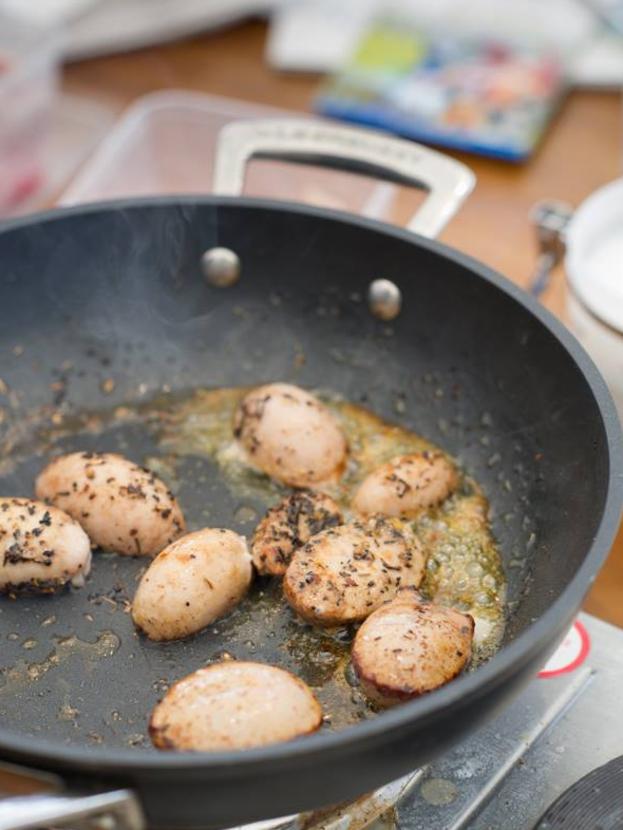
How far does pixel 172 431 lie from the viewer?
117cm

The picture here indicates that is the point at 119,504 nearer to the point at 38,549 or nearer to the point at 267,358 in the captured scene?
the point at 38,549

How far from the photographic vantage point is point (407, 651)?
0.81 m

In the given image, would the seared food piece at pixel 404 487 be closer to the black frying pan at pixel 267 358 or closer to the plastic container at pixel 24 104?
the black frying pan at pixel 267 358

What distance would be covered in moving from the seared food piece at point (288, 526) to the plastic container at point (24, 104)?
34.0 inches

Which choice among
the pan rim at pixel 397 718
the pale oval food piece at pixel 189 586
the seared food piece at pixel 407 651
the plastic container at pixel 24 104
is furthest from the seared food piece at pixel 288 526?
the plastic container at pixel 24 104

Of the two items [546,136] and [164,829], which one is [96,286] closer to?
[164,829]

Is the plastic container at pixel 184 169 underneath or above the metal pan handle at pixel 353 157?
underneath

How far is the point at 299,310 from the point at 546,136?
751mm

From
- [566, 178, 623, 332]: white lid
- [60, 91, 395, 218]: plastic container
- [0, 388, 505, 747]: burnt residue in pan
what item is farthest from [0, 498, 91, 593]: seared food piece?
[60, 91, 395, 218]: plastic container

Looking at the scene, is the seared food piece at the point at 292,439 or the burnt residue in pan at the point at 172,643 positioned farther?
the seared food piece at the point at 292,439

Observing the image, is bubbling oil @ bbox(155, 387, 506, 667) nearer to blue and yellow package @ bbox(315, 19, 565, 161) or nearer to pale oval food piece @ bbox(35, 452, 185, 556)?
pale oval food piece @ bbox(35, 452, 185, 556)

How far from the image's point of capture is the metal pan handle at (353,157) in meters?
1.14

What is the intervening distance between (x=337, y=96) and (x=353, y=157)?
683 millimetres

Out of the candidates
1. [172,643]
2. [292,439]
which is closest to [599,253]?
[292,439]
